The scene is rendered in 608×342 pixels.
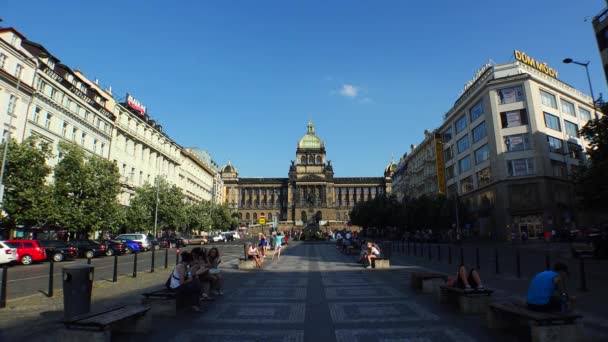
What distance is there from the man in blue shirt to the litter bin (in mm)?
9344

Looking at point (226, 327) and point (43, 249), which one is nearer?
point (226, 327)

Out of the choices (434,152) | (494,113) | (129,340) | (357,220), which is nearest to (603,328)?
(129,340)

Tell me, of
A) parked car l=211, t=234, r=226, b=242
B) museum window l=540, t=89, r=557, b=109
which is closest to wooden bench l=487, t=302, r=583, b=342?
museum window l=540, t=89, r=557, b=109

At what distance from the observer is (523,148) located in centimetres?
4888

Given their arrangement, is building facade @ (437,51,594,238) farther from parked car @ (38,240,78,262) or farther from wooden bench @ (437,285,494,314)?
parked car @ (38,240,78,262)

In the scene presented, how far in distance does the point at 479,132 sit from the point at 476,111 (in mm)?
3593

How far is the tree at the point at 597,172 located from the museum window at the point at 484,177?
89.0ft

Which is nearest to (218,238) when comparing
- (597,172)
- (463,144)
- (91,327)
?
(463,144)

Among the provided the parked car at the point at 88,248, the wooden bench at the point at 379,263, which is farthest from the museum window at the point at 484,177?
the parked car at the point at 88,248

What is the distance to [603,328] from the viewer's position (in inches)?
288

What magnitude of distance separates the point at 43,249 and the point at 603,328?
31603 mm

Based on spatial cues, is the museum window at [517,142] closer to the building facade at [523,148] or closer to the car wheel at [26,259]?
the building facade at [523,148]

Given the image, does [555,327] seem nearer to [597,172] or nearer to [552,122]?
[597,172]

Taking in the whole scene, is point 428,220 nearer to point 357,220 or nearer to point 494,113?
point 494,113
